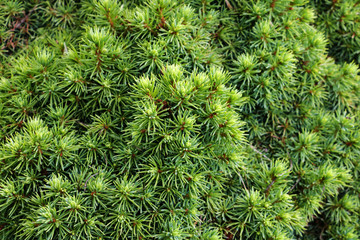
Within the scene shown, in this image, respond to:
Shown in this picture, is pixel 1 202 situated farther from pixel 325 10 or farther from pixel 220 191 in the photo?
pixel 325 10

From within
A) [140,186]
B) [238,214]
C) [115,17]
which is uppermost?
[115,17]

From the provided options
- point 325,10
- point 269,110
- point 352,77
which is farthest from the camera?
point 325,10

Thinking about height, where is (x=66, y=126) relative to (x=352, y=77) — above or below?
below

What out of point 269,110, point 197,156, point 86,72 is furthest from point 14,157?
point 269,110

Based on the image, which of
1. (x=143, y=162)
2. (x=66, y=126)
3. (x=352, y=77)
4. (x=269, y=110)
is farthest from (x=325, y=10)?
(x=66, y=126)

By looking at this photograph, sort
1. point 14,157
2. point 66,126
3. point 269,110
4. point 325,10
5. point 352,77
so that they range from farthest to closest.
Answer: point 325,10, point 352,77, point 269,110, point 66,126, point 14,157

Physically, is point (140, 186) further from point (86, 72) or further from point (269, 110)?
point (269, 110)

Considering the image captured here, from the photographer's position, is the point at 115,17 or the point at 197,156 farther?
the point at 115,17
